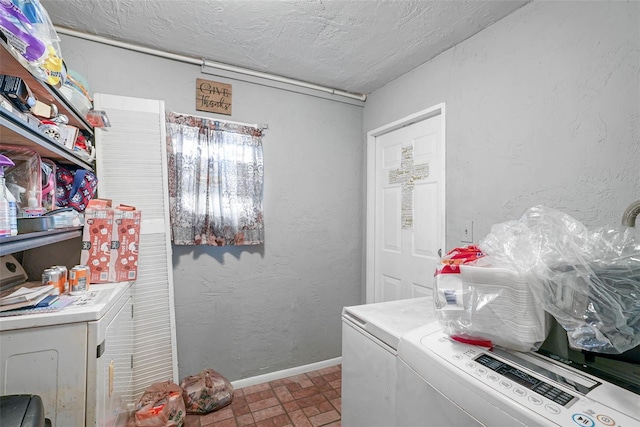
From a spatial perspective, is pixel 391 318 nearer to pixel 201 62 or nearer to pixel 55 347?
pixel 55 347

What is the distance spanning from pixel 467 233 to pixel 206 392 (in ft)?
6.81

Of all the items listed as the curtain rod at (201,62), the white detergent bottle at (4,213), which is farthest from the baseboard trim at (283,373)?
the curtain rod at (201,62)

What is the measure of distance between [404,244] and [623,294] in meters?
1.73

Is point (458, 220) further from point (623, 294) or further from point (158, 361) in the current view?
point (158, 361)

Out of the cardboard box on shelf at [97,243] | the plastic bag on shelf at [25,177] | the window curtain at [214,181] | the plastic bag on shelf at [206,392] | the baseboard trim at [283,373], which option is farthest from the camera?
the baseboard trim at [283,373]

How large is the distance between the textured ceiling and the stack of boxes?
3.66ft

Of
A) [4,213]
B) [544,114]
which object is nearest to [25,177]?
[4,213]

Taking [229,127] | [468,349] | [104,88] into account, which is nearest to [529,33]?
[468,349]

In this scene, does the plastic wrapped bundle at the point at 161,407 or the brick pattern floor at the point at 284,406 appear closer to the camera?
the plastic wrapped bundle at the point at 161,407

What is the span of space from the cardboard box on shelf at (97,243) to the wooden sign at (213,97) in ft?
3.48

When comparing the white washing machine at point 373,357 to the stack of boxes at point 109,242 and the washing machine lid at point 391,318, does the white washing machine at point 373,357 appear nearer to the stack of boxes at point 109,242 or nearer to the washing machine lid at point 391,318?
the washing machine lid at point 391,318

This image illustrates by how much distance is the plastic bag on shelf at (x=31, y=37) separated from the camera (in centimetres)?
85

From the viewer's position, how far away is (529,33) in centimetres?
155

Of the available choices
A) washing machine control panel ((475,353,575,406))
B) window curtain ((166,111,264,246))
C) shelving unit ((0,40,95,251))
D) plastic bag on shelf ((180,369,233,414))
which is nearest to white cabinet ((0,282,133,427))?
shelving unit ((0,40,95,251))
